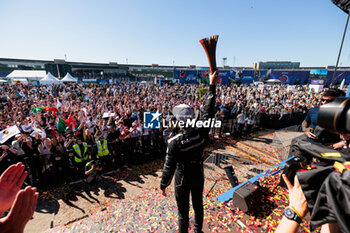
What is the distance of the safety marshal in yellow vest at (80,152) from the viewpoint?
6117 mm

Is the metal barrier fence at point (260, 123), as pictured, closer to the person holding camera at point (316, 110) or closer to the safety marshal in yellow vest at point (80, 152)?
the person holding camera at point (316, 110)

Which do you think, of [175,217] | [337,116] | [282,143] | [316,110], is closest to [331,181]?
[337,116]

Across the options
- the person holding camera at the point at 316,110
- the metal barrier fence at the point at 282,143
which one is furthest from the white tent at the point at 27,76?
the person holding camera at the point at 316,110

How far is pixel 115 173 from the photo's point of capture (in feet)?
23.4

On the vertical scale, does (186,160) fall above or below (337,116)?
below

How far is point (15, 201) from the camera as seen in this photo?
1.28 metres

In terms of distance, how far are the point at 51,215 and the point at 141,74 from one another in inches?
2858

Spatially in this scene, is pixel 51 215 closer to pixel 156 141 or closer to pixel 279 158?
pixel 156 141

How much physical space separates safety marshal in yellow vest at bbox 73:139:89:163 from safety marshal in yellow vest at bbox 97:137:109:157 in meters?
0.55

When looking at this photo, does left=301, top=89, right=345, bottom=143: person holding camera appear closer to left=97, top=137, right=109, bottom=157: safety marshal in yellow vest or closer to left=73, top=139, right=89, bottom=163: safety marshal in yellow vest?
left=97, top=137, right=109, bottom=157: safety marshal in yellow vest

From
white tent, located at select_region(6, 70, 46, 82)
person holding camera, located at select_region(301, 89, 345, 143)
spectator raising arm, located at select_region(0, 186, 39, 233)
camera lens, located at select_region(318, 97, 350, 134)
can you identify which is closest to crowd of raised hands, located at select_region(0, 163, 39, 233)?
spectator raising arm, located at select_region(0, 186, 39, 233)

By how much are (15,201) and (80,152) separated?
558 centimetres

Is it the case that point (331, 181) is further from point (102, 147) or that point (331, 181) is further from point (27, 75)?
point (27, 75)

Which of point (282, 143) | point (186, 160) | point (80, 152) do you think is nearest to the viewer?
point (186, 160)
